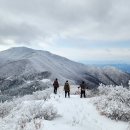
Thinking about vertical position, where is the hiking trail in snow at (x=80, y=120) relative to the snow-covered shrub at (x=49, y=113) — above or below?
below

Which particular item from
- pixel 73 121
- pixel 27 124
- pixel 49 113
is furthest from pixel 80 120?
pixel 27 124

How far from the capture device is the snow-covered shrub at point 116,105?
20.6 meters

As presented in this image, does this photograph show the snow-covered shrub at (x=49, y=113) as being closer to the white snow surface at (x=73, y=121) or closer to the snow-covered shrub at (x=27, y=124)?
the white snow surface at (x=73, y=121)

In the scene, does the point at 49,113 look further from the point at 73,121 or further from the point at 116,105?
the point at 116,105

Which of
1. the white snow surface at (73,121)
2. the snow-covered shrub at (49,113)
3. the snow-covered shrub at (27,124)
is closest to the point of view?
the snow-covered shrub at (27,124)

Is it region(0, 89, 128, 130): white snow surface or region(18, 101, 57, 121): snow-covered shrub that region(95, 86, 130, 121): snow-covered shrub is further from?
region(18, 101, 57, 121): snow-covered shrub

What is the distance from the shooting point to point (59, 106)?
22859mm

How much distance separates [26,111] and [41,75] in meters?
146

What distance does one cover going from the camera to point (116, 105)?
21172mm

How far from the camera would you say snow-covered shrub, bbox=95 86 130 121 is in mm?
20641

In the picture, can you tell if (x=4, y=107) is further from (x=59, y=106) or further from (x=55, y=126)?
(x=55, y=126)

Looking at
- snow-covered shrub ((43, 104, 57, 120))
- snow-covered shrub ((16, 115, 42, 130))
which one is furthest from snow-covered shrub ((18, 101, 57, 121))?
snow-covered shrub ((16, 115, 42, 130))

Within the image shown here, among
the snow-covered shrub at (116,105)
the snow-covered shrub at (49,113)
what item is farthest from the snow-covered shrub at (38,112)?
the snow-covered shrub at (116,105)

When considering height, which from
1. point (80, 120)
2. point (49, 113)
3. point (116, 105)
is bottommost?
point (80, 120)
